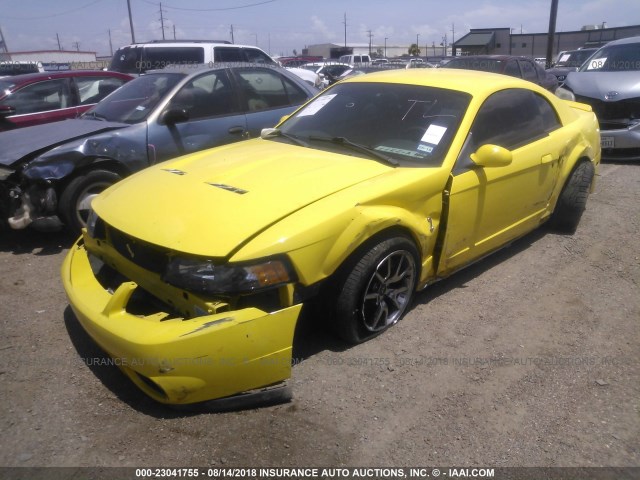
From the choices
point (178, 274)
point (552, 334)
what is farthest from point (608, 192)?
point (178, 274)

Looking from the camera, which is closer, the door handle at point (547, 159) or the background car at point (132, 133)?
the door handle at point (547, 159)

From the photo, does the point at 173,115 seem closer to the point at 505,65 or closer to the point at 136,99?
the point at 136,99

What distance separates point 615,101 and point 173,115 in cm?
619

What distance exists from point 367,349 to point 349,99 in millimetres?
1942

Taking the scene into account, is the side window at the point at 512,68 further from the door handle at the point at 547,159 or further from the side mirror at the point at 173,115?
the side mirror at the point at 173,115

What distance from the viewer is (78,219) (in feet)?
15.2

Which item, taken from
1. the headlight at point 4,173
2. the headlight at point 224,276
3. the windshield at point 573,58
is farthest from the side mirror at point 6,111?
the windshield at point 573,58

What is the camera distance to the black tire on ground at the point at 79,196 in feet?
14.9

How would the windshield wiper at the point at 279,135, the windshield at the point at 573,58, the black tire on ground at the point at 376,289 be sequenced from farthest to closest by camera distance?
the windshield at the point at 573,58 < the windshield wiper at the point at 279,135 < the black tire on ground at the point at 376,289

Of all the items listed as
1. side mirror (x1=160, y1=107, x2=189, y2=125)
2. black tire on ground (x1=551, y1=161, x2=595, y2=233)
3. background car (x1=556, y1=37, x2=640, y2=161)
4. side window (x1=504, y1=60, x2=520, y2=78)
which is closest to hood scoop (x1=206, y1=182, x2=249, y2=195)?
side mirror (x1=160, y1=107, x2=189, y2=125)

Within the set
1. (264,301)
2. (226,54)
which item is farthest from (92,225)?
(226,54)

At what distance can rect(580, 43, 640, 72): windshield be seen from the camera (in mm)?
8531

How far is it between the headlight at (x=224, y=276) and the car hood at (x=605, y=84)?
23.1 ft

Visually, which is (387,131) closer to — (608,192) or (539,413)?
(539,413)
